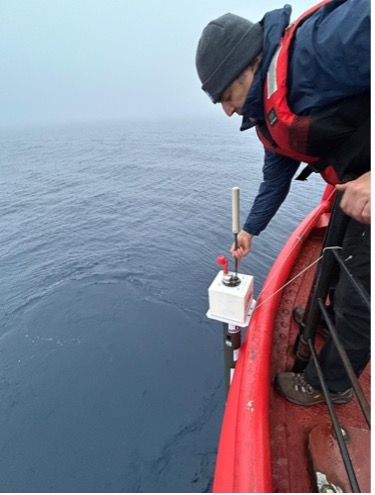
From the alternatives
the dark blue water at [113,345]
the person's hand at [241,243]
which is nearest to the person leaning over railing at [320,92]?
the person's hand at [241,243]

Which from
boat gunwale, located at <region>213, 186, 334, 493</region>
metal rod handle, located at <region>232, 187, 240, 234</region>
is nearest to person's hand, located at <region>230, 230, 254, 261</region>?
metal rod handle, located at <region>232, 187, 240, 234</region>

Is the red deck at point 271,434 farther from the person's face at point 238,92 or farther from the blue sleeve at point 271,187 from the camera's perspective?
the person's face at point 238,92

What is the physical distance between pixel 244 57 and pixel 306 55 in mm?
335

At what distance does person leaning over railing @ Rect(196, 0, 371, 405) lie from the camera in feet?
3.42

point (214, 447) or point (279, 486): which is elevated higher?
point (279, 486)

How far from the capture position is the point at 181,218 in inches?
451

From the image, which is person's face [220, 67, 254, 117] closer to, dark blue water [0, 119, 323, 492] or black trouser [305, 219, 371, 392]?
black trouser [305, 219, 371, 392]

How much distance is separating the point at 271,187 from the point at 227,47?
4.12 feet

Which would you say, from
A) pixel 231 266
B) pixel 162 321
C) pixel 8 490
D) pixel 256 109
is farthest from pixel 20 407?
pixel 231 266

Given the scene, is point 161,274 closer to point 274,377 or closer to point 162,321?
point 162,321

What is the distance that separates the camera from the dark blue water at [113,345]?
11.4ft

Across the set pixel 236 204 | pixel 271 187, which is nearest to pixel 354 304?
pixel 236 204

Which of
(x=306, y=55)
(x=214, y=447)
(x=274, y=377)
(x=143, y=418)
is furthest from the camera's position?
(x=143, y=418)

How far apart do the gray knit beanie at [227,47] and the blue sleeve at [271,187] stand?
98 centimetres
